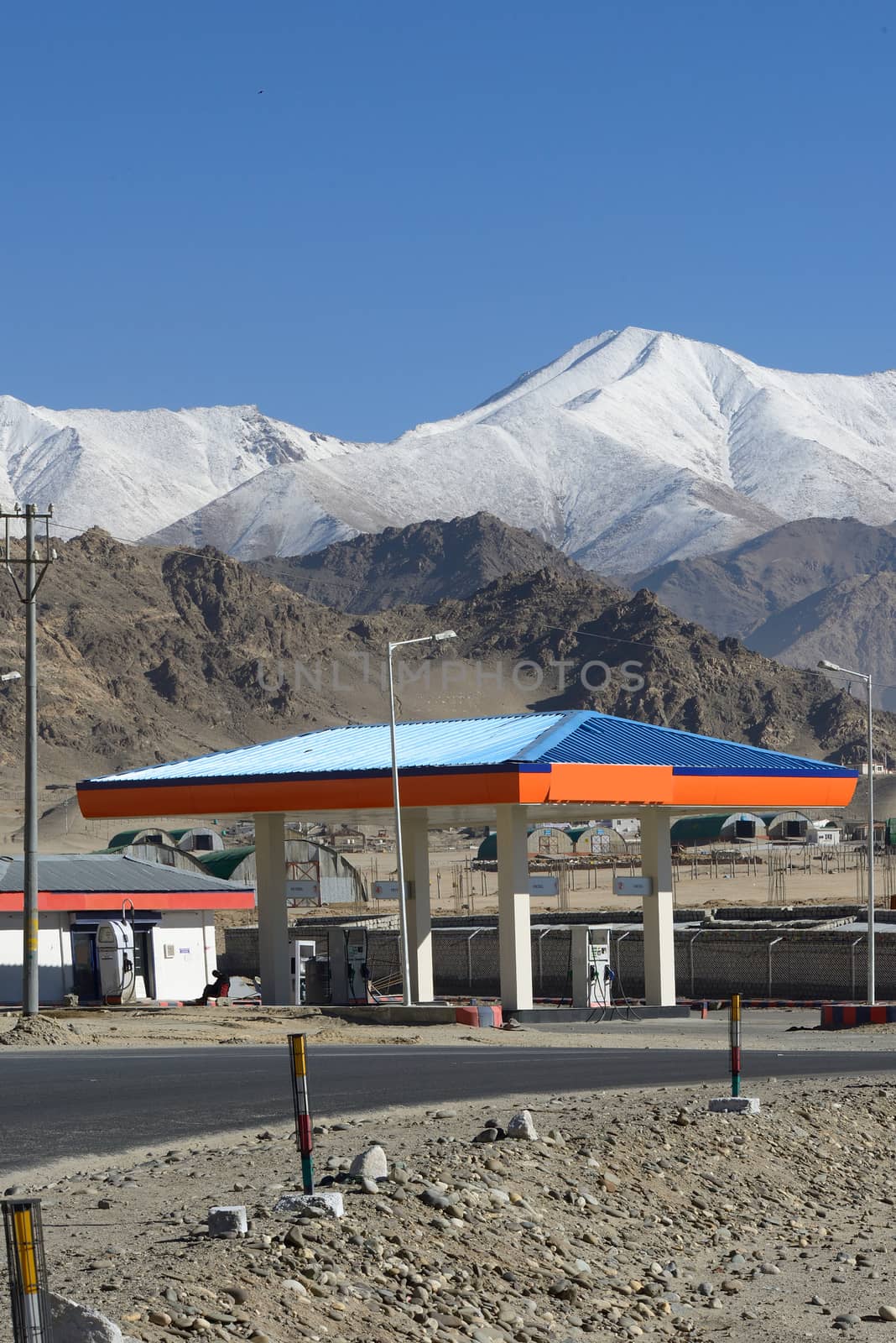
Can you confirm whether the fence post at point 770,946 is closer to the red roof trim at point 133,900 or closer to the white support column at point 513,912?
the white support column at point 513,912

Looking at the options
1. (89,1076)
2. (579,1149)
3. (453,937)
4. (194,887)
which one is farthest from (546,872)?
(579,1149)

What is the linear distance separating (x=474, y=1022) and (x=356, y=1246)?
2623 cm

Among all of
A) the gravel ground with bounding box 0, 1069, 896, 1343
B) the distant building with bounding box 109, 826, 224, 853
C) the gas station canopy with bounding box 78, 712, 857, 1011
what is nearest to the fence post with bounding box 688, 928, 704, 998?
the gas station canopy with bounding box 78, 712, 857, 1011

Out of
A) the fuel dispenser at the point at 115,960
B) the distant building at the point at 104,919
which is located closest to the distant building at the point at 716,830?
the distant building at the point at 104,919

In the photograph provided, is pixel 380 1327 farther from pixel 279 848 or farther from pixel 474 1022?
pixel 279 848

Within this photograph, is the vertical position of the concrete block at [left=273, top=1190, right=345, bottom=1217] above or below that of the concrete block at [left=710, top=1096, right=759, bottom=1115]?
above

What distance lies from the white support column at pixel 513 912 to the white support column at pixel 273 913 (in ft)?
19.8

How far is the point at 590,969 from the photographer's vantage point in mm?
44375

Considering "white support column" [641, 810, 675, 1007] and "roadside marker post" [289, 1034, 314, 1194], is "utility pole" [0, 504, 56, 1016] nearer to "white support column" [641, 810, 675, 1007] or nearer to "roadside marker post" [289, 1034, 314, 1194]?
"white support column" [641, 810, 675, 1007]

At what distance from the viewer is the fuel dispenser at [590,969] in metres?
44.1

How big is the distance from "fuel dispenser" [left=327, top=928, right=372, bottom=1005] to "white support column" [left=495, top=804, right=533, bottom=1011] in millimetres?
5223

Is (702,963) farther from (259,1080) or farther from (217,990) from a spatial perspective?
(259,1080)

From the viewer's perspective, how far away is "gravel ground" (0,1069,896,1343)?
11.0 m

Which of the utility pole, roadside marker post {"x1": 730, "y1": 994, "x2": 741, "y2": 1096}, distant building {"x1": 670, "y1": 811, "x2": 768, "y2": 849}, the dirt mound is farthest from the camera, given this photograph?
distant building {"x1": 670, "y1": 811, "x2": 768, "y2": 849}
